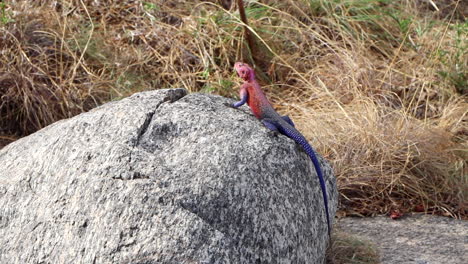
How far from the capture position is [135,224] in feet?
8.25

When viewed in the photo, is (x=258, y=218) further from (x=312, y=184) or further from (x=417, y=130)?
(x=417, y=130)

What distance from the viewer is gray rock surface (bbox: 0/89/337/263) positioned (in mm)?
2510

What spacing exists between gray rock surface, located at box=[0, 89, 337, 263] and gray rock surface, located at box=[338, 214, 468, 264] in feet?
3.08

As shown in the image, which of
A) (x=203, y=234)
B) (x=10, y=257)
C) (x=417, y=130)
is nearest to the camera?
(x=203, y=234)

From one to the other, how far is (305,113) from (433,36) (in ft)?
4.87

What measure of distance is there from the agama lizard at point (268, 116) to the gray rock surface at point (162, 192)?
0.10 feet

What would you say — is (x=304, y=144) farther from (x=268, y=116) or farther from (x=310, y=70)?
(x=310, y=70)

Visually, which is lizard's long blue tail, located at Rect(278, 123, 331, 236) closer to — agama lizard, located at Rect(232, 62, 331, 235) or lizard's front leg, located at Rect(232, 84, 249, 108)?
agama lizard, located at Rect(232, 62, 331, 235)

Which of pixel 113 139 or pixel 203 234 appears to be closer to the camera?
pixel 203 234

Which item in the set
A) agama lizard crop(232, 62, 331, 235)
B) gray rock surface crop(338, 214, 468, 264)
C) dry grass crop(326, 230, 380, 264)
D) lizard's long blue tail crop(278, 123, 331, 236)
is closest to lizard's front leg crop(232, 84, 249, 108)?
agama lizard crop(232, 62, 331, 235)

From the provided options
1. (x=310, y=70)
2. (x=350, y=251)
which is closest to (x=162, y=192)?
(x=350, y=251)

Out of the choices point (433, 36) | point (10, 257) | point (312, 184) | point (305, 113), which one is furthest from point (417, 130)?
point (10, 257)

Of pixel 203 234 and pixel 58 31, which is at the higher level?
pixel 203 234

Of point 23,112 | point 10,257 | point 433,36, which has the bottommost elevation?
point 433,36
